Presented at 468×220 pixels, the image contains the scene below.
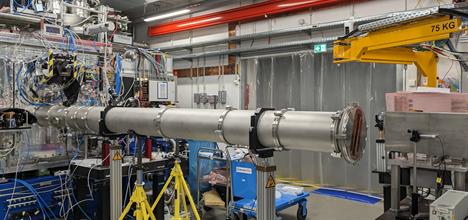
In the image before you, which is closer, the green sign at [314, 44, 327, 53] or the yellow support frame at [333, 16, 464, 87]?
the yellow support frame at [333, 16, 464, 87]

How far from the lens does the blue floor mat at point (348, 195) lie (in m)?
5.47

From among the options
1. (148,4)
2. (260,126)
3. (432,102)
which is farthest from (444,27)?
(148,4)

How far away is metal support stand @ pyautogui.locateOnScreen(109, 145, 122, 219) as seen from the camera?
2.85 m

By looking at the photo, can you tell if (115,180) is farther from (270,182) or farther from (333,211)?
(333,211)

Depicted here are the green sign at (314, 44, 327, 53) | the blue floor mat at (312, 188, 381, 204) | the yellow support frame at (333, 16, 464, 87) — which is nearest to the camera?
the yellow support frame at (333, 16, 464, 87)

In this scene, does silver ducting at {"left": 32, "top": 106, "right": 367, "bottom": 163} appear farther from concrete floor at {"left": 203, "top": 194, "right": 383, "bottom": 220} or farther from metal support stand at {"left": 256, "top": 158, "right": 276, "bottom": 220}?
concrete floor at {"left": 203, "top": 194, "right": 383, "bottom": 220}

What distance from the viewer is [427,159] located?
→ 8.57 ft

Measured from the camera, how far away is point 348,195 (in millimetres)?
5758

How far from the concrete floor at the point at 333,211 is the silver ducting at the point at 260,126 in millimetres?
2378

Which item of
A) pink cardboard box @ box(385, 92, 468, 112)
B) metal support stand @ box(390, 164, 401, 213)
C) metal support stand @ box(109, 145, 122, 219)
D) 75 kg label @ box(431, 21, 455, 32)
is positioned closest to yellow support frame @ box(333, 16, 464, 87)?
75 kg label @ box(431, 21, 455, 32)

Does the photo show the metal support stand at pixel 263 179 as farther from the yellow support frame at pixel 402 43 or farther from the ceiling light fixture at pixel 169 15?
the ceiling light fixture at pixel 169 15

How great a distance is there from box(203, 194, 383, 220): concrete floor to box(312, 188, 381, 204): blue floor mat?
141 millimetres

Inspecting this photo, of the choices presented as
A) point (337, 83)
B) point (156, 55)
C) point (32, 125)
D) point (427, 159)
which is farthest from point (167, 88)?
point (427, 159)

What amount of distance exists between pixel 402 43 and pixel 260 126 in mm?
1682
